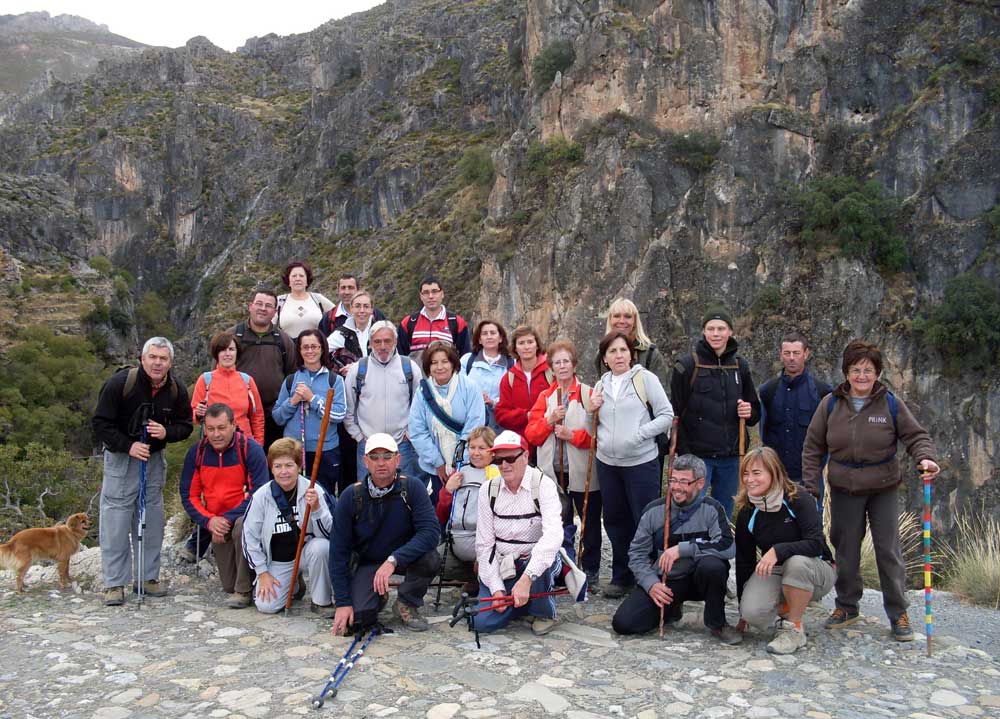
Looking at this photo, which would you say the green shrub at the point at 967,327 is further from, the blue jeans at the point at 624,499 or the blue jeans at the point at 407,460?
the blue jeans at the point at 407,460

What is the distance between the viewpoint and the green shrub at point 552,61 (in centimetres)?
4616

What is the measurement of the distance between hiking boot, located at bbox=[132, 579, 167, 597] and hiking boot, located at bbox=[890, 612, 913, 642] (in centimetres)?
579

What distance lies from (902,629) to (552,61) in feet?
145

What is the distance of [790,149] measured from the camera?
42406mm

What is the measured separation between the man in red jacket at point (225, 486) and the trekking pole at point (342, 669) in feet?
4.59

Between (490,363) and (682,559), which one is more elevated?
(490,363)

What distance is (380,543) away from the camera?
616cm

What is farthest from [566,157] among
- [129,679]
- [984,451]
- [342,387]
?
[129,679]

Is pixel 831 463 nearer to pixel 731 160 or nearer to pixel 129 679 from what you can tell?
pixel 129 679

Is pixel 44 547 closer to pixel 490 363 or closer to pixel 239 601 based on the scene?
pixel 239 601

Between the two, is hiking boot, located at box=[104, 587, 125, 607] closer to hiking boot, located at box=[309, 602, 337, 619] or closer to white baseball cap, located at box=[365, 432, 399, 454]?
hiking boot, located at box=[309, 602, 337, 619]

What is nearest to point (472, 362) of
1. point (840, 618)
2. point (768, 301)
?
point (840, 618)

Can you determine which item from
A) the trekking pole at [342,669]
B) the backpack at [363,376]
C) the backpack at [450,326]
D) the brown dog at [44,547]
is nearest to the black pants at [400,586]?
the trekking pole at [342,669]

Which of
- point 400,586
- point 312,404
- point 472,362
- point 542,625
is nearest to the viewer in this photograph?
point 542,625
